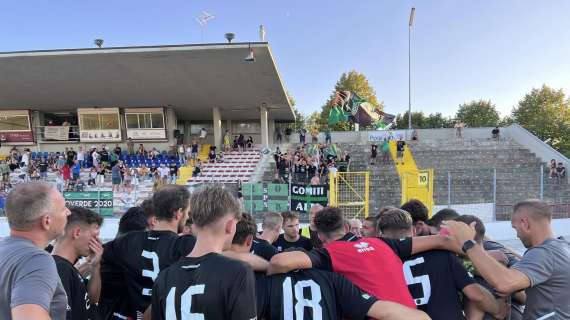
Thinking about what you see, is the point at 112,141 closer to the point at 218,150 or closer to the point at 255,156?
the point at 218,150

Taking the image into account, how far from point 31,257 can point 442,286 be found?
92.8 inches

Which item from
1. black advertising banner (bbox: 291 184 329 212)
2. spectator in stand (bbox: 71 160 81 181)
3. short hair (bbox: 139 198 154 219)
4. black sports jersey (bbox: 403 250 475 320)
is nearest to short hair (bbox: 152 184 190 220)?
short hair (bbox: 139 198 154 219)

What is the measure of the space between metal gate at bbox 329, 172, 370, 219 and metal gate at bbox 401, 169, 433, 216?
1.33 m

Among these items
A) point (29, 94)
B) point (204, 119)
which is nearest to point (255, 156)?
point (204, 119)

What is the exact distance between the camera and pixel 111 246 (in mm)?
2562

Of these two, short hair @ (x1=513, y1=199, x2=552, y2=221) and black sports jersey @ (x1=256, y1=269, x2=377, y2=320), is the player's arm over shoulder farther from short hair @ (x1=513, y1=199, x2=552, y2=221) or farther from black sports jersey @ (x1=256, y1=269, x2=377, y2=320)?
short hair @ (x1=513, y1=199, x2=552, y2=221)

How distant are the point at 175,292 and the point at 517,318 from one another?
251cm

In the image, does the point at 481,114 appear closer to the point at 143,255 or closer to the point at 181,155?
the point at 181,155

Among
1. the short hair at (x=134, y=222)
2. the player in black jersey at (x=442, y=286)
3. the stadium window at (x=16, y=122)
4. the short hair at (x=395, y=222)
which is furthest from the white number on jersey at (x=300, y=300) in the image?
the stadium window at (x=16, y=122)

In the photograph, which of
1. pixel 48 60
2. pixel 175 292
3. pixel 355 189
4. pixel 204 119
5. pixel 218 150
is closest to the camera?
pixel 175 292

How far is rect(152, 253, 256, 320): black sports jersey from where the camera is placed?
1.55m

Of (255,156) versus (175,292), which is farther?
(255,156)

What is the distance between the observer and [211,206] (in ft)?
5.57

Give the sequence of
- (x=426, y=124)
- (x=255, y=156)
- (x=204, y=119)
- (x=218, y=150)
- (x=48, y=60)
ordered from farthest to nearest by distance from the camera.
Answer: (x=426, y=124)
(x=204, y=119)
(x=218, y=150)
(x=255, y=156)
(x=48, y=60)
